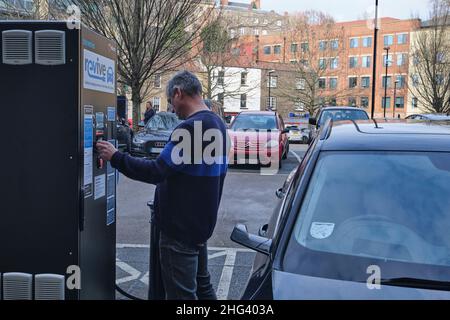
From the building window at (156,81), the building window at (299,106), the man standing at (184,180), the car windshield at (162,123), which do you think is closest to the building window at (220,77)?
the building window at (156,81)

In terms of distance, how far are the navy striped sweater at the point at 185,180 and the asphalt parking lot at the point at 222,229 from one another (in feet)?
1.79

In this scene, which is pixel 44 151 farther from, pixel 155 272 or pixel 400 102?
pixel 400 102

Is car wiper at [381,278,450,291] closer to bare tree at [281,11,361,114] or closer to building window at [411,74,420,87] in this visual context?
building window at [411,74,420,87]

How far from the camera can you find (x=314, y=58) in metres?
56.2

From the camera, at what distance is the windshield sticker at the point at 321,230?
2415 millimetres

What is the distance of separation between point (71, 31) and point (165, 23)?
16.4 metres

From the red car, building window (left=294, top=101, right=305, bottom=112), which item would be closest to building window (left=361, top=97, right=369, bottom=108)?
building window (left=294, top=101, right=305, bottom=112)

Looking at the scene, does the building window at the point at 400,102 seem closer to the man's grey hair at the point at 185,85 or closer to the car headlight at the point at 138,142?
the car headlight at the point at 138,142

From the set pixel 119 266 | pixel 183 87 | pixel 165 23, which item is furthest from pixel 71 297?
pixel 165 23

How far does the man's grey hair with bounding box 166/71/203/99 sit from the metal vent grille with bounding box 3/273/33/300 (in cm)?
141

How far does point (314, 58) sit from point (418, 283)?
56308 millimetres

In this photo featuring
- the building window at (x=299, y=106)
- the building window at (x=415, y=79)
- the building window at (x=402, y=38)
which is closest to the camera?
the building window at (x=415, y=79)

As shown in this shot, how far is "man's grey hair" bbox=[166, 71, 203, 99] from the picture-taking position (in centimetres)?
308
